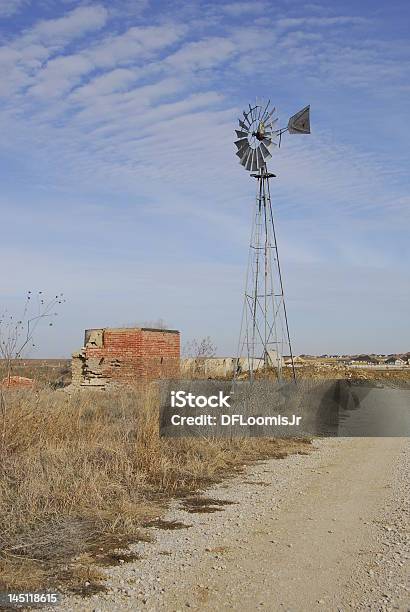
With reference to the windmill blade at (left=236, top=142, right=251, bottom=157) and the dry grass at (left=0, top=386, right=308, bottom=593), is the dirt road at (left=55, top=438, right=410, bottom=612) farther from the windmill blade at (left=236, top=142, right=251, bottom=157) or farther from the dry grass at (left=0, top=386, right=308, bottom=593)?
the windmill blade at (left=236, top=142, right=251, bottom=157)

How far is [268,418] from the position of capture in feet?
46.2

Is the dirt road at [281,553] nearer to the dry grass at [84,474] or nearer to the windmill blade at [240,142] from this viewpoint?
the dry grass at [84,474]

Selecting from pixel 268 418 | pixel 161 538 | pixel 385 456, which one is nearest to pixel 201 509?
pixel 161 538

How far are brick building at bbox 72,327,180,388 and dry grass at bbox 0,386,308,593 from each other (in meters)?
8.26

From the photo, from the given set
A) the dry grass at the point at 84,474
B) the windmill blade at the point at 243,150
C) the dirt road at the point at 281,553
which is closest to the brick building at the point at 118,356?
the windmill blade at the point at 243,150

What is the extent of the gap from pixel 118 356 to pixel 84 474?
14210mm

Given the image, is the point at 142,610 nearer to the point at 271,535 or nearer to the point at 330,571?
the point at 330,571

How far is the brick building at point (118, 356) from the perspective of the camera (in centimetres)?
2169

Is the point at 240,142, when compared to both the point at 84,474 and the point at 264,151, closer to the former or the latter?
the point at 264,151

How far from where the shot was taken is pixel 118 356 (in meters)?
22.0

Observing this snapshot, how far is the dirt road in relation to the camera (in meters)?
4.91

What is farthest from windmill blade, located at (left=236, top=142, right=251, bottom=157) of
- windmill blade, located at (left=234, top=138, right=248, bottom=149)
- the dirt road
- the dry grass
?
the dirt road

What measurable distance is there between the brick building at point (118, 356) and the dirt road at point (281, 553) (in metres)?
12.4

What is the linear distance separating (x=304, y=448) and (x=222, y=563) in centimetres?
697
